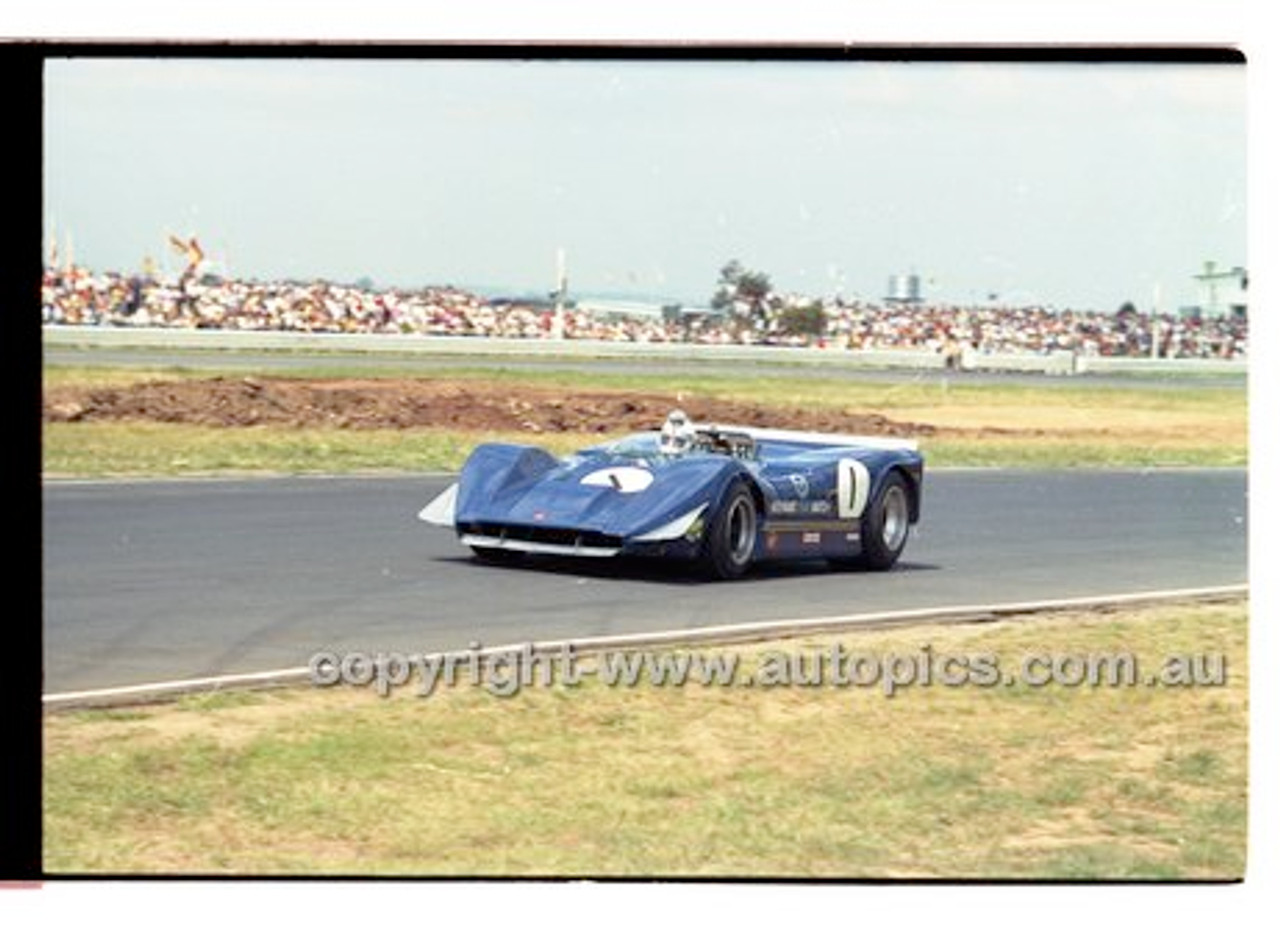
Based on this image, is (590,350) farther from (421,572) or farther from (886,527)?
(886,527)

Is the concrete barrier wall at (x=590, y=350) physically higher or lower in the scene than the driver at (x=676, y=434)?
higher

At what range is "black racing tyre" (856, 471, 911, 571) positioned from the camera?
23.8ft

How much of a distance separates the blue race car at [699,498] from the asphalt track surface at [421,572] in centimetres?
10

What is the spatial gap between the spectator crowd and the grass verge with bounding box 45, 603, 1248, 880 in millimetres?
660

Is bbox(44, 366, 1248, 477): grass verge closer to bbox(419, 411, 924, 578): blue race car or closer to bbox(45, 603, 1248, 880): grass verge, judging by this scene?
bbox(419, 411, 924, 578): blue race car

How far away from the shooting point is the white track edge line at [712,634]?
6.45 metres

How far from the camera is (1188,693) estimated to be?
6.35 metres

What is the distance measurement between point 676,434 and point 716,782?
3.45ft

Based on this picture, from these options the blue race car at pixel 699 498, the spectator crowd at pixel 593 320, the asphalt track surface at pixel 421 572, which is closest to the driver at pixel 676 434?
the blue race car at pixel 699 498

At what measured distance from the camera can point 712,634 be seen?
6730mm

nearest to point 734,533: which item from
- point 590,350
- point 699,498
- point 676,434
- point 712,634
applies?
point 699,498

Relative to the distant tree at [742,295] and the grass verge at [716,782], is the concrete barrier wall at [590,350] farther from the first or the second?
the grass verge at [716,782]

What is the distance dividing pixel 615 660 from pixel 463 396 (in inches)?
30.2

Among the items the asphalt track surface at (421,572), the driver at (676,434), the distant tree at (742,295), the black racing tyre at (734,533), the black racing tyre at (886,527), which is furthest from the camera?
the black racing tyre at (734,533)
